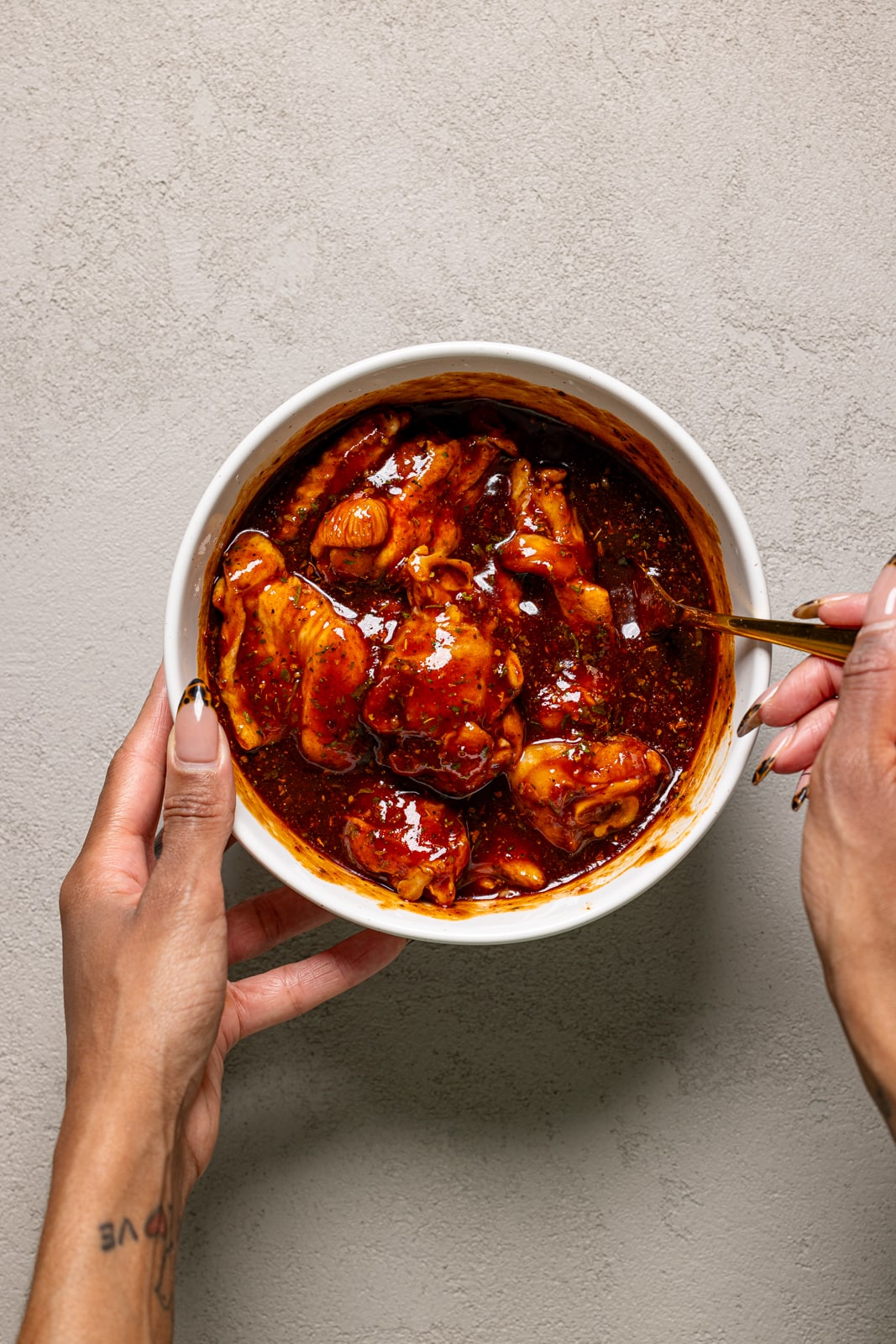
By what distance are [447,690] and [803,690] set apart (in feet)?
2.55

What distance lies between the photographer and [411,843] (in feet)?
7.77

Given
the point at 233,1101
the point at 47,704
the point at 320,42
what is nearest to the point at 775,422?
the point at 320,42

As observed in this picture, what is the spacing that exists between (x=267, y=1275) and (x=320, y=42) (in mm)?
3230

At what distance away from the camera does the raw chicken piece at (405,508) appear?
2342 millimetres

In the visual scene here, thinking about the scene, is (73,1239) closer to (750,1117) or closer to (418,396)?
(750,1117)

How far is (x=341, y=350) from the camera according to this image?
269 centimetres

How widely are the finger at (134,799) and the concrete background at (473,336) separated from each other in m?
0.30

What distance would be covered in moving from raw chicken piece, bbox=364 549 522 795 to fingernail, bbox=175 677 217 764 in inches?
14.8

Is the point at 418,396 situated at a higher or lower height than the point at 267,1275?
higher

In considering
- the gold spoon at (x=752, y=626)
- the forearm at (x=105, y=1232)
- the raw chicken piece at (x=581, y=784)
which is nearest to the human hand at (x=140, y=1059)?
the forearm at (x=105, y=1232)

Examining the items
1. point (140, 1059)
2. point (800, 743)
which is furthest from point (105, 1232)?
point (800, 743)

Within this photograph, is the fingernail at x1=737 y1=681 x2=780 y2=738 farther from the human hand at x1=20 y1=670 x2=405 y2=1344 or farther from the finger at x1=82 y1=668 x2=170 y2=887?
the finger at x1=82 y1=668 x2=170 y2=887

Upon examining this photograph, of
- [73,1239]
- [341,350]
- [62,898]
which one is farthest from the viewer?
[341,350]

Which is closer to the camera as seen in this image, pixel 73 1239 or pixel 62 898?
pixel 73 1239
